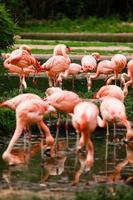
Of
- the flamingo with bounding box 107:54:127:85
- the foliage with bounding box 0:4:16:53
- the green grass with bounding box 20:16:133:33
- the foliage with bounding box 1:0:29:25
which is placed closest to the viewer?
the foliage with bounding box 0:4:16:53

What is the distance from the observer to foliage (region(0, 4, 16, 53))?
15.1m

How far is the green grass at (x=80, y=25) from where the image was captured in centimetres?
4012

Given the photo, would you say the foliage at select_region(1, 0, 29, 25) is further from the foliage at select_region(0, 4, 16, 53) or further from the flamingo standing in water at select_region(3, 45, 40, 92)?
the foliage at select_region(0, 4, 16, 53)

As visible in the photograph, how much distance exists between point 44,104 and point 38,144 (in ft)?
4.77

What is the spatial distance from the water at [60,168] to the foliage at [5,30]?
12.1 ft

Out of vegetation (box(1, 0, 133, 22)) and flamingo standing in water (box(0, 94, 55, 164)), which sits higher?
flamingo standing in water (box(0, 94, 55, 164))

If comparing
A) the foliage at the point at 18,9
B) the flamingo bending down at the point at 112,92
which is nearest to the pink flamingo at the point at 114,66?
the flamingo bending down at the point at 112,92

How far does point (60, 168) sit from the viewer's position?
1013cm

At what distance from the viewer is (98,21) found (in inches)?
1671

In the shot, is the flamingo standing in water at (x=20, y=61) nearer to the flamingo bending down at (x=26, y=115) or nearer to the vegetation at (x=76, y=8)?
the flamingo bending down at (x=26, y=115)

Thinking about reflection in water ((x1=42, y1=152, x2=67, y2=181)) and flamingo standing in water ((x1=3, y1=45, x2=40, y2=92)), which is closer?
reflection in water ((x1=42, y1=152, x2=67, y2=181))

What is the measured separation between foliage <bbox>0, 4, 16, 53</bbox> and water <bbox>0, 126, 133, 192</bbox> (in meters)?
3.68

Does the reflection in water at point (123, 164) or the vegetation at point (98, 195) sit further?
the reflection in water at point (123, 164)

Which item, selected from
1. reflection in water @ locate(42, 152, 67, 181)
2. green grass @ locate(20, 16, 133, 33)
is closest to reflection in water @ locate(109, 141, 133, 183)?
reflection in water @ locate(42, 152, 67, 181)
